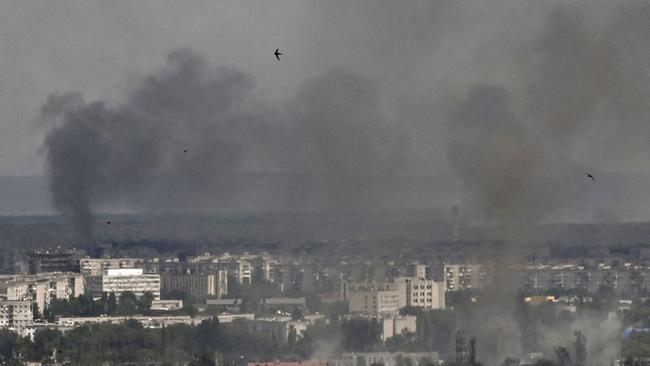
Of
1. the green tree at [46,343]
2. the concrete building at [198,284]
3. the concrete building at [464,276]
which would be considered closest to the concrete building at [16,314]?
the green tree at [46,343]

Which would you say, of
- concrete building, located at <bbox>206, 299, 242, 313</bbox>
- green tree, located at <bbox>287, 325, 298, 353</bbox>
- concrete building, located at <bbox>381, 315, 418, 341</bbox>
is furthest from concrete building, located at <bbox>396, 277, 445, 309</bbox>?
green tree, located at <bbox>287, 325, 298, 353</bbox>

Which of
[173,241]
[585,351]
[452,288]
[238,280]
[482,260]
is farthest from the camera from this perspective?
[173,241]

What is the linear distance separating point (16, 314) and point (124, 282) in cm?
1034

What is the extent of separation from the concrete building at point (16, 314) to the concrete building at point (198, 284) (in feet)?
18.4

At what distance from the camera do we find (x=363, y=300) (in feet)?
160

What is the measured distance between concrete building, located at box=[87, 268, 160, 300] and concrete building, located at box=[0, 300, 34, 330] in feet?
19.6

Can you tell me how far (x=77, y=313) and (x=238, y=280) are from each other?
745 cm

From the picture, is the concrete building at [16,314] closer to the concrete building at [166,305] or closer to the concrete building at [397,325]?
the concrete building at [166,305]

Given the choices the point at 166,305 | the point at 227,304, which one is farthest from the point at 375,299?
the point at 166,305

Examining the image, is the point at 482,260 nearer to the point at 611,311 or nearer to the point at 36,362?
the point at 611,311

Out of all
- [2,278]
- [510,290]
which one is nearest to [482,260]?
[510,290]

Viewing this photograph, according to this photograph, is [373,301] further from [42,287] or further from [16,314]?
[42,287]

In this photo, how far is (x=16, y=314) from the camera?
5431 centimetres

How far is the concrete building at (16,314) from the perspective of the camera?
52.6 metres
